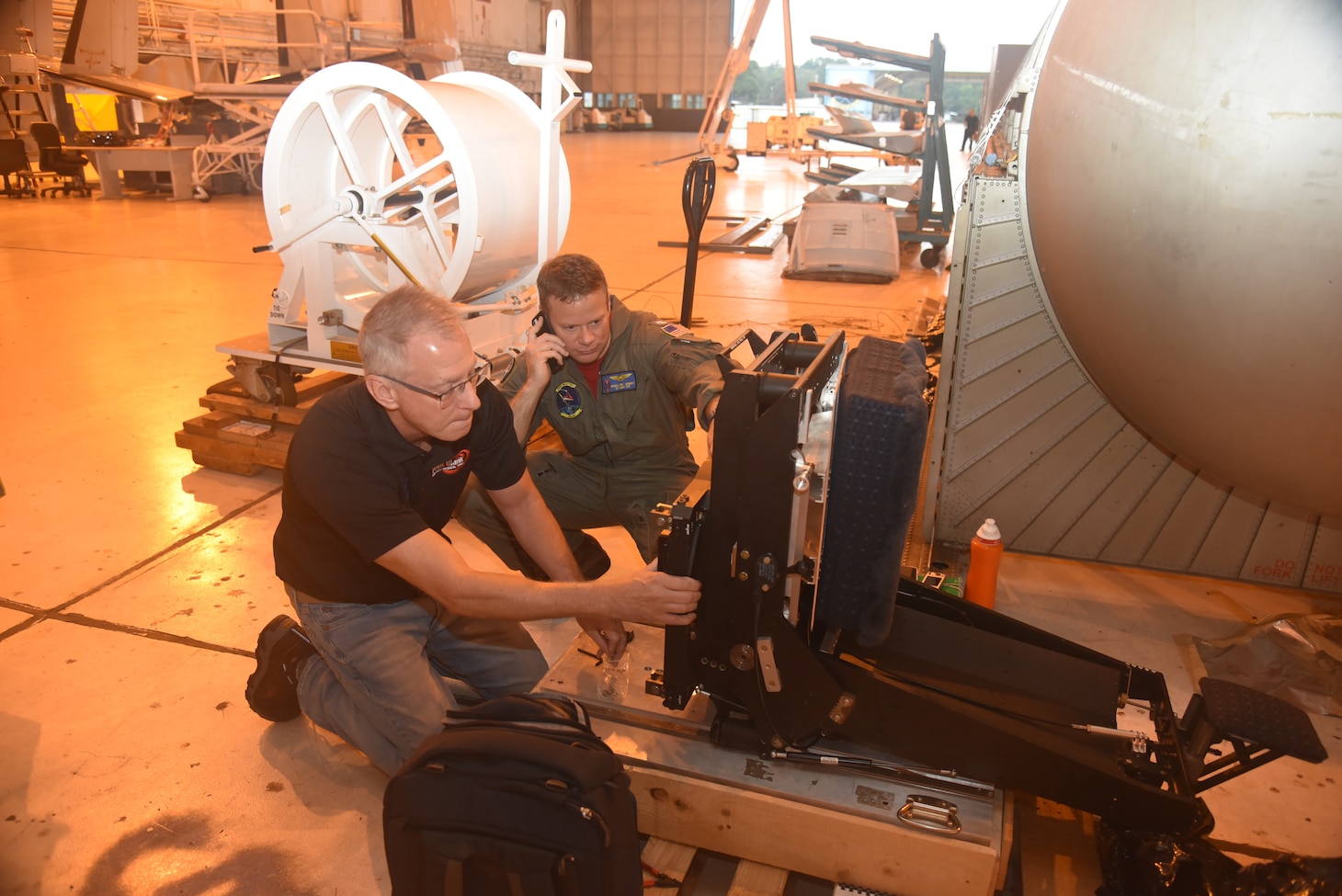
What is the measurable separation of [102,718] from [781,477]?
2.13 meters

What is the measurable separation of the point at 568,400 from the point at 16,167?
1394cm

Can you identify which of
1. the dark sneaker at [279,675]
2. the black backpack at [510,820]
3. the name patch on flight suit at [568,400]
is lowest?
the dark sneaker at [279,675]

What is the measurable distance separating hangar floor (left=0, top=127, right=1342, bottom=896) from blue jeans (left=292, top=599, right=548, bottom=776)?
0.15 metres

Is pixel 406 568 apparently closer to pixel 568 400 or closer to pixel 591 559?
pixel 568 400

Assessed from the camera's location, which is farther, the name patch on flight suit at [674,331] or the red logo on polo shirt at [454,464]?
the name patch on flight suit at [674,331]

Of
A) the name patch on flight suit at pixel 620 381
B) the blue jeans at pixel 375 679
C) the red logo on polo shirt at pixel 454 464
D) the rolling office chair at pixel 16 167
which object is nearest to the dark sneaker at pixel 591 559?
the name patch on flight suit at pixel 620 381

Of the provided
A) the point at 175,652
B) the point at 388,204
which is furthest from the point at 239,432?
the point at 175,652

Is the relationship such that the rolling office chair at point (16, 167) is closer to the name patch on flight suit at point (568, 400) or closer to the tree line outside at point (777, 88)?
the name patch on flight suit at point (568, 400)

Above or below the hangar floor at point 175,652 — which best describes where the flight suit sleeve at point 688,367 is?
above

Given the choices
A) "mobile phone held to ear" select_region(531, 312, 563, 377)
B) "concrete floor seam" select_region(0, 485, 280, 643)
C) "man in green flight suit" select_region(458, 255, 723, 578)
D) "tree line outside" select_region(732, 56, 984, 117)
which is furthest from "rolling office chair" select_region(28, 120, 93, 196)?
"tree line outside" select_region(732, 56, 984, 117)

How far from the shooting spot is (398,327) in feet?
6.45

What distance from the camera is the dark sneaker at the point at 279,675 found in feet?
8.19

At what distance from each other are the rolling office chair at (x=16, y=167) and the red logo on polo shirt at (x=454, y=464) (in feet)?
46.6

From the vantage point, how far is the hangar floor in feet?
6.92
